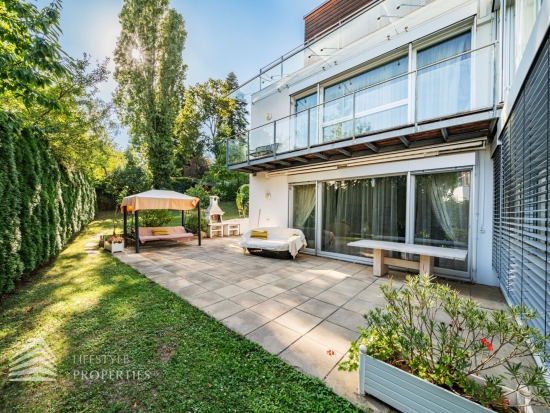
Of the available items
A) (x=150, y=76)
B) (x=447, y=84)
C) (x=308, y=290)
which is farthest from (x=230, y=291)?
(x=150, y=76)

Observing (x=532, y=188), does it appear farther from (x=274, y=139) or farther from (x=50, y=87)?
(x=50, y=87)

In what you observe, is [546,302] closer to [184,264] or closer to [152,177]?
[184,264]

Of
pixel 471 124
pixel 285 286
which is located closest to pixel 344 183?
pixel 471 124

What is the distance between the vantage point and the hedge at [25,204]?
3744mm

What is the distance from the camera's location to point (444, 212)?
204 inches

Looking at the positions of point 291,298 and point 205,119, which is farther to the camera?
point 205,119

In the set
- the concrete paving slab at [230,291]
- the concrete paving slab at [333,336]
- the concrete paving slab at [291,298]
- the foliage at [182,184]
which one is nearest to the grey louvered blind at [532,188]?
the concrete paving slab at [333,336]

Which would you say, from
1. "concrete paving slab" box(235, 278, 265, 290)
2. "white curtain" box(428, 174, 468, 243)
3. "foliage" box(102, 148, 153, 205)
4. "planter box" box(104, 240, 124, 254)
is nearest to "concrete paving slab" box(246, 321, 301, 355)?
"concrete paving slab" box(235, 278, 265, 290)

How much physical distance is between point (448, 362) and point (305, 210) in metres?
6.24

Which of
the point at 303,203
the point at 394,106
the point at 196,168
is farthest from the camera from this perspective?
the point at 196,168

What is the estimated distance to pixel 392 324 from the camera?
188 cm

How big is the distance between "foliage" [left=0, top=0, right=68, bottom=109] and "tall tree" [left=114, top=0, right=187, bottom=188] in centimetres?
1328

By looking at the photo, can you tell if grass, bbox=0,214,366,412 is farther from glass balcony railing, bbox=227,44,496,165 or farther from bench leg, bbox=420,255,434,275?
glass balcony railing, bbox=227,44,496,165

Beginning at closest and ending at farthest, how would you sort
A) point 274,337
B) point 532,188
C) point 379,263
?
point 532,188 < point 274,337 < point 379,263
